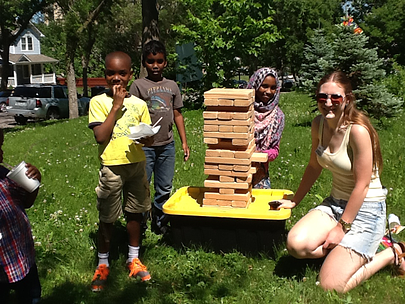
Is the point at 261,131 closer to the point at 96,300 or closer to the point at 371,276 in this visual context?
the point at 371,276

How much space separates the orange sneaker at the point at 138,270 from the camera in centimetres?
372

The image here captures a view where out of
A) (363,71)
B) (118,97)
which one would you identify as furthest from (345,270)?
(363,71)

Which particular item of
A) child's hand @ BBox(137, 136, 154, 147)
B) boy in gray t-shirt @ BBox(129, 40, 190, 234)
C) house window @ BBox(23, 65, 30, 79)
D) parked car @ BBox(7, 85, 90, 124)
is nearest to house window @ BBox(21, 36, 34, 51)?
house window @ BBox(23, 65, 30, 79)

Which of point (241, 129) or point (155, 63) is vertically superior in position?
point (155, 63)

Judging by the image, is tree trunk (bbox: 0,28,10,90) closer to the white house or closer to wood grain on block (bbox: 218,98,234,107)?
the white house

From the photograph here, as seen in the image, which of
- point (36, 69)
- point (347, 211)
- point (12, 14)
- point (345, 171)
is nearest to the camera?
point (347, 211)

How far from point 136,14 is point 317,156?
30915mm

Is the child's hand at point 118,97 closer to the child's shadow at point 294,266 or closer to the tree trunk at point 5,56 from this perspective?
the child's shadow at point 294,266

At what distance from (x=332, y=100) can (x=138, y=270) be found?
2072 mm

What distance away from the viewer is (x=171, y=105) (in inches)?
175

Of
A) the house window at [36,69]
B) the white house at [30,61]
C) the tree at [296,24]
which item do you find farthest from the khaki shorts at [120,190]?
the house window at [36,69]

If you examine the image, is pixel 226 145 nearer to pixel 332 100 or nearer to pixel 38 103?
pixel 332 100

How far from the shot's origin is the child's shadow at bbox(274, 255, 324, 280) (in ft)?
12.3

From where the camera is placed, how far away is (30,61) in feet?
189
